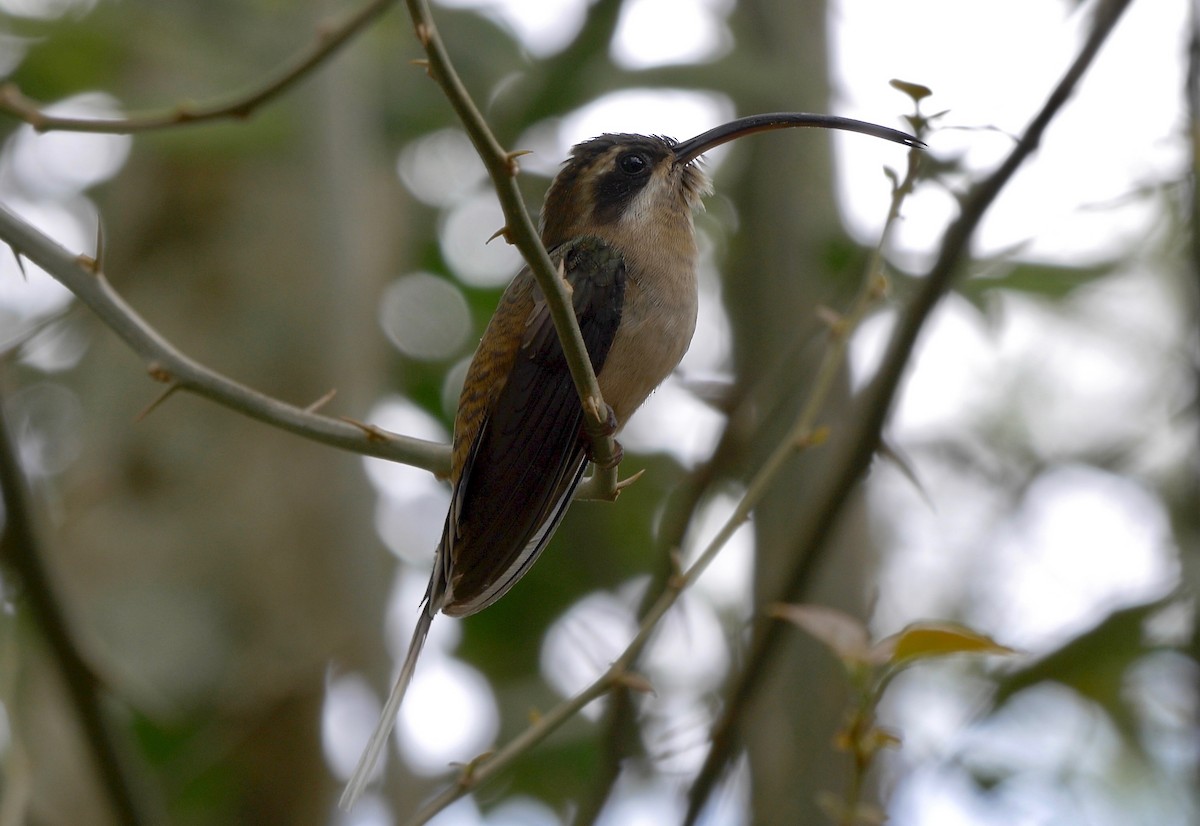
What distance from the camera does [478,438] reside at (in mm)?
3102

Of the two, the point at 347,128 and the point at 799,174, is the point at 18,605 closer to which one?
the point at 347,128

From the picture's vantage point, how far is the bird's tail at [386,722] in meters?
2.53

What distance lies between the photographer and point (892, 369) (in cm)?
298

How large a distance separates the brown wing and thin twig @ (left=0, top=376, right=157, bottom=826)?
2.57 feet

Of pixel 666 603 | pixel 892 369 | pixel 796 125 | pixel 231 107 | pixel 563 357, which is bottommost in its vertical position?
pixel 666 603

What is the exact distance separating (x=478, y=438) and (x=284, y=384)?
3.47 metres

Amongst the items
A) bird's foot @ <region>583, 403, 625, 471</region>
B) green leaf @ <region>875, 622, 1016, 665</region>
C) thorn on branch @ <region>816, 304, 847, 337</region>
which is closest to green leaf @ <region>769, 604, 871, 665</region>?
green leaf @ <region>875, 622, 1016, 665</region>

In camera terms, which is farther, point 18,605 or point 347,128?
point 347,128

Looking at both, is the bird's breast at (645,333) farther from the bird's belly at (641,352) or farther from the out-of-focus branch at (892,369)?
the out-of-focus branch at (892,369)

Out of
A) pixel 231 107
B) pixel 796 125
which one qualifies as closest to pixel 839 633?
pixel 796 125

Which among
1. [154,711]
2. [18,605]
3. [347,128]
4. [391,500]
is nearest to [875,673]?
[18,605]

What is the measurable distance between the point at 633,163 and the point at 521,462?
127 cm

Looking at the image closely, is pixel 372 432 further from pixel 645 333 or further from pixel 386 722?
pixel 645 333

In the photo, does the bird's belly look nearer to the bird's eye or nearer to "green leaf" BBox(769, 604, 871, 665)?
the bird's eye
